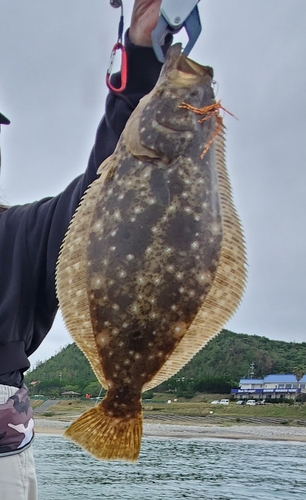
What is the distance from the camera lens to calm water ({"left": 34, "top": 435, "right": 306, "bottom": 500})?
2552 centimetres

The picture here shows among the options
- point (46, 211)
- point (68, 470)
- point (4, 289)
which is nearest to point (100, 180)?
point (46, 211)

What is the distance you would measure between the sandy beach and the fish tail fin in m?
55.3

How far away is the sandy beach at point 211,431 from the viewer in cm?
5628

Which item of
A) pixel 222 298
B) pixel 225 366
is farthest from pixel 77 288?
pixel 225 366

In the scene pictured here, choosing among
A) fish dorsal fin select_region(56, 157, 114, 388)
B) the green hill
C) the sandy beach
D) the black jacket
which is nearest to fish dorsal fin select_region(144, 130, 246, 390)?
fish dorsal fin select_region(56, 157, 114, 388)

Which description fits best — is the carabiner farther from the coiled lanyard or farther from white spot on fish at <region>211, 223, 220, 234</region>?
white spot on fish at <region>211, 223, 220, 234</region>

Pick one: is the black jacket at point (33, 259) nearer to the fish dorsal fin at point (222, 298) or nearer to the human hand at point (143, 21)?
the human hand at point (143, 21)

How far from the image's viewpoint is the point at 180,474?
31766mm

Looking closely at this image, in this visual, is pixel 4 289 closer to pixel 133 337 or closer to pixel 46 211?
pixel 46 211

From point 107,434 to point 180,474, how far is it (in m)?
32.1

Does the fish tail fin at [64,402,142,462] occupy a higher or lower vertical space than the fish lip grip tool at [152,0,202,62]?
lower

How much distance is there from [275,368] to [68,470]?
5816 cm

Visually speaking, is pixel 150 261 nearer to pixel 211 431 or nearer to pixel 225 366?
pixel 211 431

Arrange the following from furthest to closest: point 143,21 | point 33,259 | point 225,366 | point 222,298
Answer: point 225,366
point 33,259
point 143,21
point 222,298
